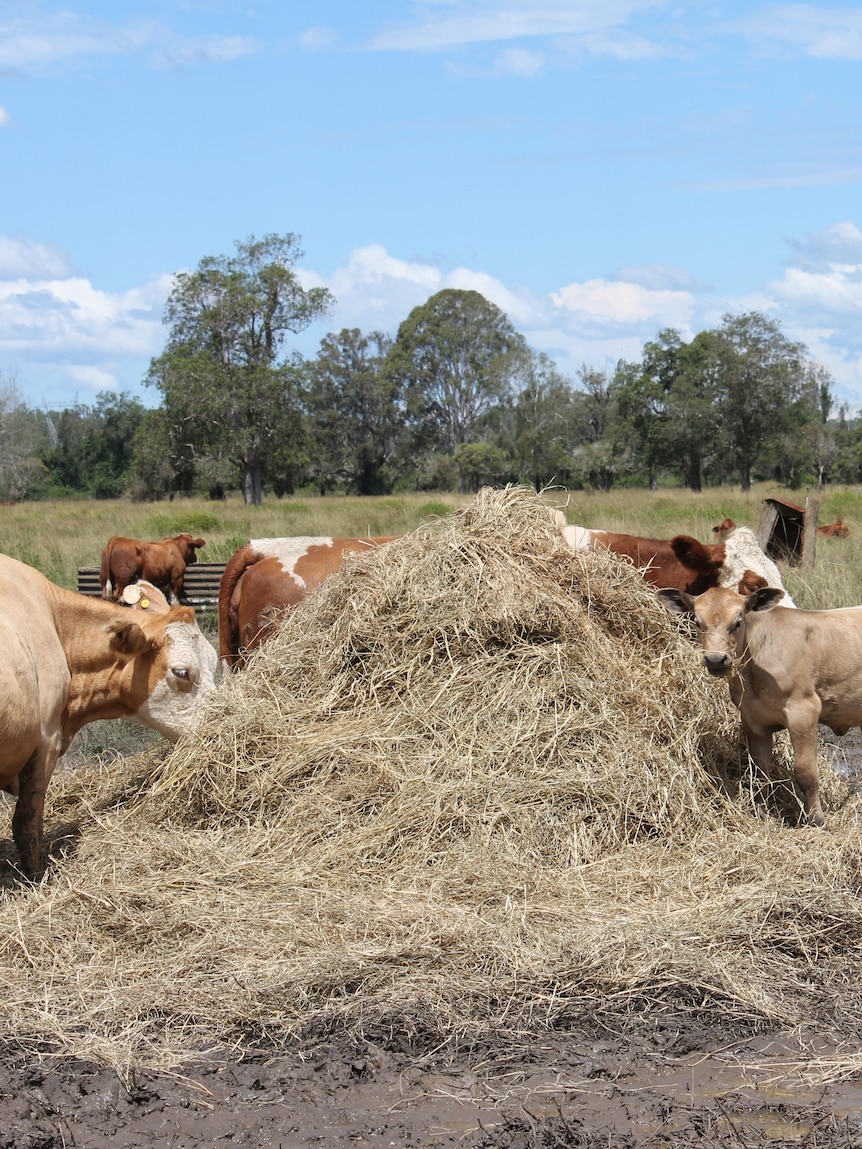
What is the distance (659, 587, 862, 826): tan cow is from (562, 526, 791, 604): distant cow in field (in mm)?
1679

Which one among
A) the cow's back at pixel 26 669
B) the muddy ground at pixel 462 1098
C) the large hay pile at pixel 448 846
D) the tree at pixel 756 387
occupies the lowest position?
the muddy ground at pixel 462 1098

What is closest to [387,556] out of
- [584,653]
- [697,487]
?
[584,653]

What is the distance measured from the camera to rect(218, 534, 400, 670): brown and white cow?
7973 mm

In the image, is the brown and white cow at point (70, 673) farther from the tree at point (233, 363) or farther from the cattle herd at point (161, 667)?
the tree at point (233, 363)

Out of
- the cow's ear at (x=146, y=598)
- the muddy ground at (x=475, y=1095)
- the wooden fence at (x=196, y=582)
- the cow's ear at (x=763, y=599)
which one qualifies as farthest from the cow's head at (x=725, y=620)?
the wooden fence at (x=196, y=582)

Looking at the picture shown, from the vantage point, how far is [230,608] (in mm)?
8219

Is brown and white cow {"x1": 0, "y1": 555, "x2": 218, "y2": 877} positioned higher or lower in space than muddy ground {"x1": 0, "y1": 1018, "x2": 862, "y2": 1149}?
higher

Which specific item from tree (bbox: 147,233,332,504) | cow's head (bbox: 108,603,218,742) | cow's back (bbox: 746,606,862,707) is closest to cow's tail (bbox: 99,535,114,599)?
cow's head (bbox: 108,603,218,742)

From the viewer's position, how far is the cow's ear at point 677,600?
19.5 ft

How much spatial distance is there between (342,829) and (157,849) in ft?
2.96

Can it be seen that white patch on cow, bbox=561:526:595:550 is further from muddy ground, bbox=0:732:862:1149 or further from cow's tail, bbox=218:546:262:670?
muddy ground, bbox=0:732:862:1149

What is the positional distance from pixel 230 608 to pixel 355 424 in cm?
5810

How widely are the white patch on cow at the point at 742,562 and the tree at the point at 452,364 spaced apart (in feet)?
183

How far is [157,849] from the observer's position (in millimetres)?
5297
